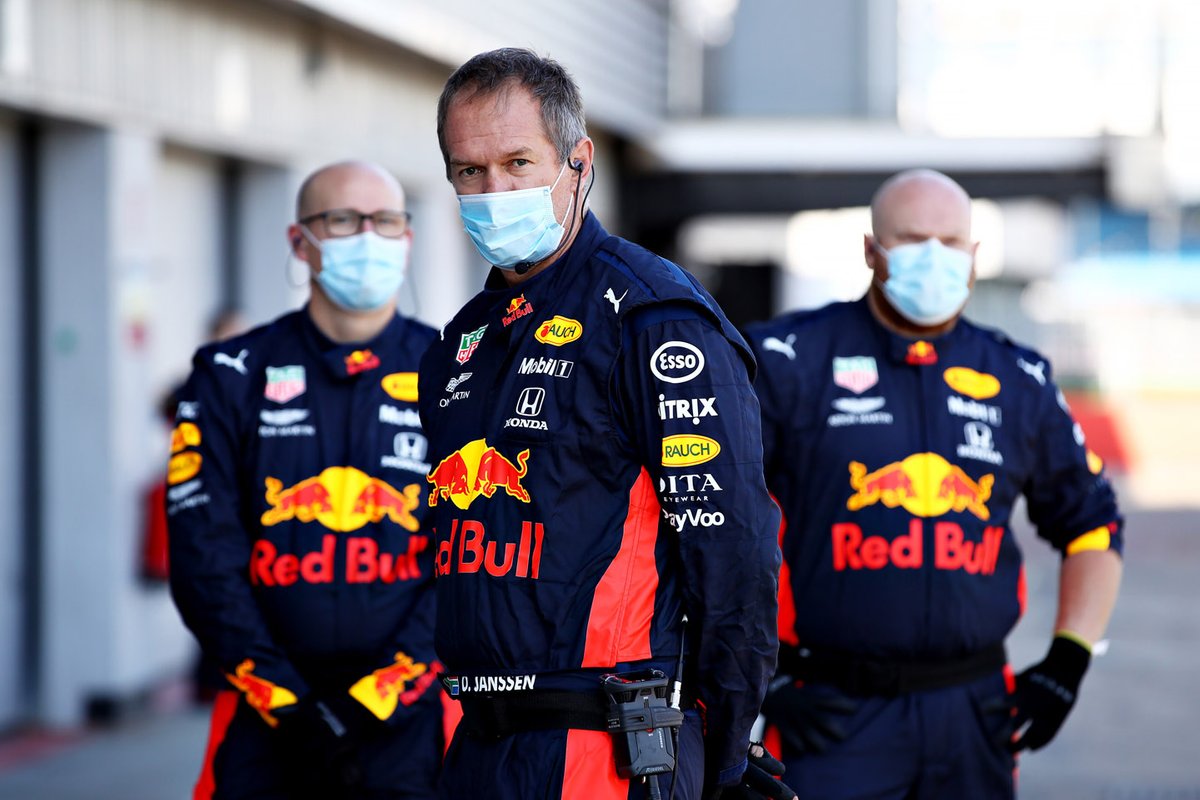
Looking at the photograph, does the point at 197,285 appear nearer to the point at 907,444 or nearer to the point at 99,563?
the point at 99,563

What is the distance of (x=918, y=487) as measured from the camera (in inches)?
165

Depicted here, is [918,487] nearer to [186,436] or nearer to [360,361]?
[360,361]

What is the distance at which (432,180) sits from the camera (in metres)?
11.3

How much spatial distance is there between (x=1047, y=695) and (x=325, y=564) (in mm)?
1860

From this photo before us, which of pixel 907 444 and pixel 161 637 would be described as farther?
pixel 161 637

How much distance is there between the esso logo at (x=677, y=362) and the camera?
2.84 m

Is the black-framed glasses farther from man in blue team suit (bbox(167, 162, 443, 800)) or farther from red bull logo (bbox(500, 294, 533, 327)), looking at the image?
red bull logo (bbox(500, 294, 533, 327))

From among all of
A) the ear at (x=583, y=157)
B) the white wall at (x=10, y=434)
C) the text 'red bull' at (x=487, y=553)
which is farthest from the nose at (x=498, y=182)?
the white wall at (x=10, y=434)

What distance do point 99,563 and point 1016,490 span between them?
197 inches

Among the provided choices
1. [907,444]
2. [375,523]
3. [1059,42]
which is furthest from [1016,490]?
[1059,42]

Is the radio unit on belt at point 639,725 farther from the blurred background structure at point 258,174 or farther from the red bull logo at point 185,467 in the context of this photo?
the blurred background structure at point 258,174

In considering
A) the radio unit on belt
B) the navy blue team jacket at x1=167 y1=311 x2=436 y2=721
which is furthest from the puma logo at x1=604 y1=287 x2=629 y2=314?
the navy blue team jacket at x1=167 y1=311 x2=436 y2=721

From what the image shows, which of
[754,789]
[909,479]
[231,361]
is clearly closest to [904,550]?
[909,479]

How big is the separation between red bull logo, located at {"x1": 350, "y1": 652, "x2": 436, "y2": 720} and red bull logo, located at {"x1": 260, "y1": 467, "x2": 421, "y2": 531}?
347 mm
